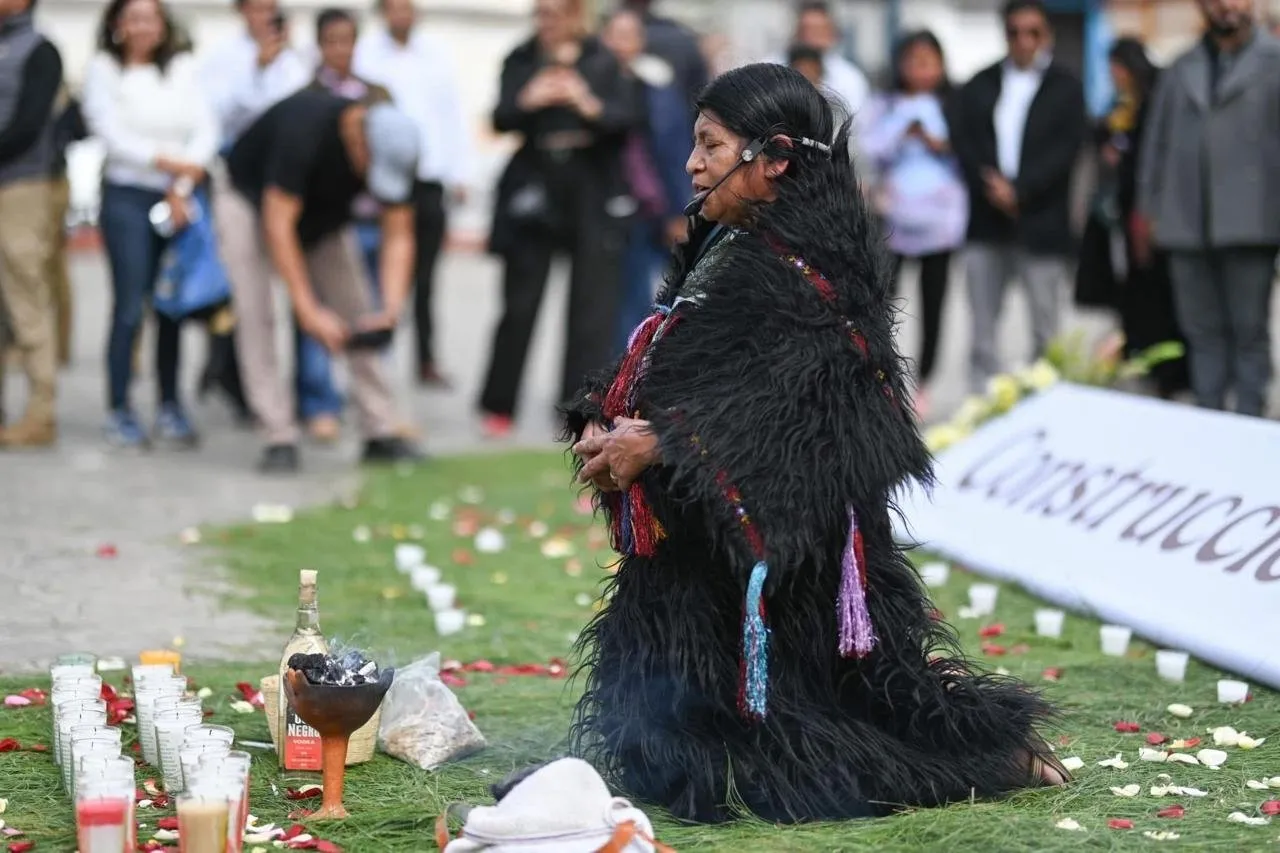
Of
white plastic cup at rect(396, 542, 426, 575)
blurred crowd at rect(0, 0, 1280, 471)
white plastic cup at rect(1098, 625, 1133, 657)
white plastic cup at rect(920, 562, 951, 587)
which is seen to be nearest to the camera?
white plastic cup at rect(1098, 625, 1133, 657)

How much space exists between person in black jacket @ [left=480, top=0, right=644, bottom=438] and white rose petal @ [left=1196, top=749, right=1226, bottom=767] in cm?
580

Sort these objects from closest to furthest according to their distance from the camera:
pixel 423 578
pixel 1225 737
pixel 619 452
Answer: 1. pixel 619 452
2. pixel 1225 737
3. pixel 423 578

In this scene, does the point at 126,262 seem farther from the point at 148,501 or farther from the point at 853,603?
the point at 853,603

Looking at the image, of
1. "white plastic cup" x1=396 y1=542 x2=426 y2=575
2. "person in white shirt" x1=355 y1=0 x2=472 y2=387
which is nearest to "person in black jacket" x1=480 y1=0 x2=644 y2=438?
"person in white shirt" x1=355 y1=0 x2=472 y2=387

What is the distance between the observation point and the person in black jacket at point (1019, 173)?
9.98m

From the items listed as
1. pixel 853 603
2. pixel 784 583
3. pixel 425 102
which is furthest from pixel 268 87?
pixel 853 603

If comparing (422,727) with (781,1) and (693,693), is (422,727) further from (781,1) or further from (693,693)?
(781,1)

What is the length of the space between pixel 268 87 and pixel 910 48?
11.7 feet

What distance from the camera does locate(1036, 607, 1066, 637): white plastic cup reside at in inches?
229

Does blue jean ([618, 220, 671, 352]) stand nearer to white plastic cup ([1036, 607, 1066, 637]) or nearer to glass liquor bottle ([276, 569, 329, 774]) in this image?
white plastic cup ([1036, 607, 1066, 637])

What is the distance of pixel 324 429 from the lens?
32.4 ft

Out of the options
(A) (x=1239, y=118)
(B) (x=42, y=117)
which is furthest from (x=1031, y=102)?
(B) (x=42, y=117)

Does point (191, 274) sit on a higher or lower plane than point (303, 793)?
higher

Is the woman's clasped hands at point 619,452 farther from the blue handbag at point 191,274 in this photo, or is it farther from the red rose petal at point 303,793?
the blue handbag at point 191,274
